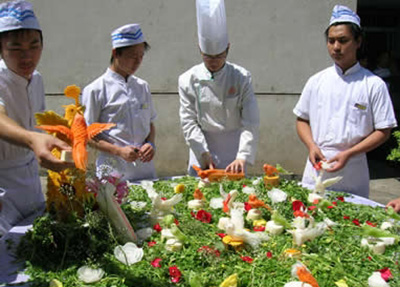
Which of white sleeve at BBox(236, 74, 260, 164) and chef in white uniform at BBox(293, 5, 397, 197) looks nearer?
chef in white uniform at BBox(293, 5, 397, 197)

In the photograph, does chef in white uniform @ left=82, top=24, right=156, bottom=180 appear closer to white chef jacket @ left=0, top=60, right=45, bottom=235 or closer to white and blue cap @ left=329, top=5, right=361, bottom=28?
white chef jacket @ left=0, top=60, right=45, bottom=235

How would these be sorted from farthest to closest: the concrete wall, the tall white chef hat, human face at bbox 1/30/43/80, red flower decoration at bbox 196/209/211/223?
the concrete wall
the tall white chef hat
red flower decoration at bbox 196/209/211/223
human face at bbox 1/30/43/80

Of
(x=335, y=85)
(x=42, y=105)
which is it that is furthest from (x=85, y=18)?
(x=335, y=85)

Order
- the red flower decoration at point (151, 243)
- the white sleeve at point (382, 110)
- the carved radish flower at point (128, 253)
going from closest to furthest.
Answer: the carved radish flower at point (128, 253), the red flower decoration at point (151, 243), the white sleeve at point (382, 110)

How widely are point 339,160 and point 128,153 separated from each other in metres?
1.33

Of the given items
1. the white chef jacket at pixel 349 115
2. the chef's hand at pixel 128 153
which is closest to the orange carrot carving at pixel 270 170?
the white chef jacket at pixel 349 115

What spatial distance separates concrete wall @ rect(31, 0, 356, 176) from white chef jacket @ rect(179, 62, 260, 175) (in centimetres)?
285

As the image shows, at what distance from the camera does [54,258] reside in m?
1.50

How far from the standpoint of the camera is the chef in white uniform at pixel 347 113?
2.49 m

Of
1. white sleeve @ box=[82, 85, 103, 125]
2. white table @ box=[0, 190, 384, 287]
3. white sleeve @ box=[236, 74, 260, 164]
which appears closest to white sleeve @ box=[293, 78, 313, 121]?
white sleeve @ box=[236, 74, 260, 164]

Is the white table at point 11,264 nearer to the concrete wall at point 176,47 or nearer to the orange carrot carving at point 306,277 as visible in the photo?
the orange carrot carving at point 306,277

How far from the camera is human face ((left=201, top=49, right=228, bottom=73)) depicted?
2.69 meters

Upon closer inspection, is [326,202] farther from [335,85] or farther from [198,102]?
[198,102]

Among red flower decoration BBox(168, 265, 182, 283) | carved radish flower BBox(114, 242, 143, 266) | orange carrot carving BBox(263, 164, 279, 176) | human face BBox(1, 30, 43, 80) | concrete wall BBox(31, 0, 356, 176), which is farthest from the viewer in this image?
concrete wall BBox(31, 0, 356, 176)
